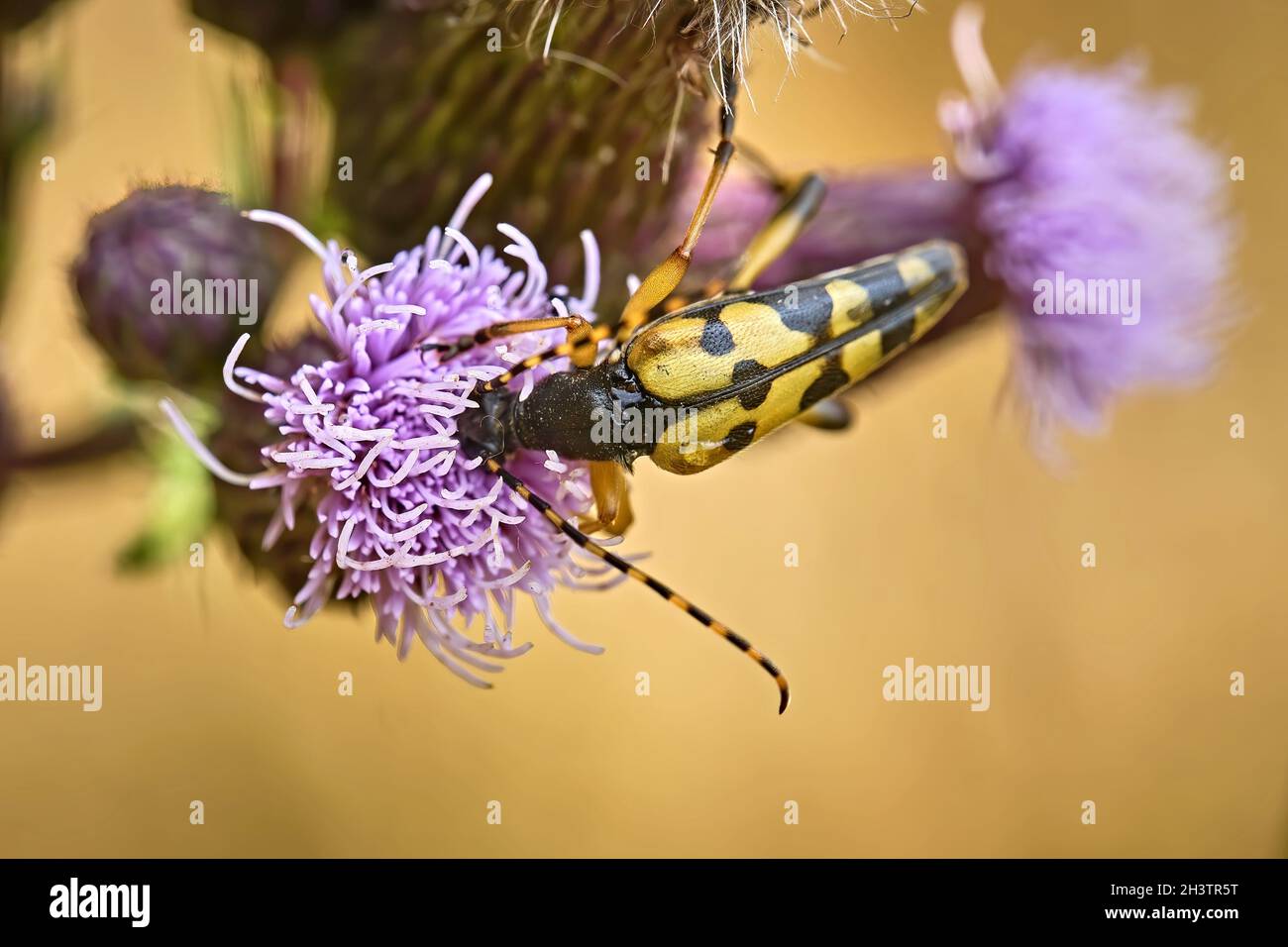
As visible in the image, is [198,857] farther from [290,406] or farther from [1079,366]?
[1079,366]

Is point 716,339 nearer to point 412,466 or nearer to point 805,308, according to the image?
point 805,308

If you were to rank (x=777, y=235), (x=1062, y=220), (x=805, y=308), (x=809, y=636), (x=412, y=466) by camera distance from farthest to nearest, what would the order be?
1. (x=809, y=636)
2. (x=1062, y=220)
3. (x=777, y=235)
4. (x=805, y=308)
5. (x=412, y=466)

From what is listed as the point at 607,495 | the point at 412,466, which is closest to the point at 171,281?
the point at 412,466

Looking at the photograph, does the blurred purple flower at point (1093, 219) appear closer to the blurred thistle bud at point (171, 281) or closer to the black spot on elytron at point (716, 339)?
the black spot on elytron at point (716, 339)

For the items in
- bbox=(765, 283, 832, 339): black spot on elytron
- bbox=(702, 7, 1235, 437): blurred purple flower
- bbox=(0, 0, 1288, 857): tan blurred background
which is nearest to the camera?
bbox=(765, 283, 832, 339): black spot on elytron

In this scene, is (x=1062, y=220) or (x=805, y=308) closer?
(x=805, y=308)

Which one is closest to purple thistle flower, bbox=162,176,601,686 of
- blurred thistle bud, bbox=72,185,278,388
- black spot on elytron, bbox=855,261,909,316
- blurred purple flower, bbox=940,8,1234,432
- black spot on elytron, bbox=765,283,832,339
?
blurred thistle bud, bbox=72,185,278,388

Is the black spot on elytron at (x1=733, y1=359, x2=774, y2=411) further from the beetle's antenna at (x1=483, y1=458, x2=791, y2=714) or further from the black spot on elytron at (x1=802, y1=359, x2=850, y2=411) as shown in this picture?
the beetle's antenna at (x1=483, y1=458, x2=791, y2=714)
